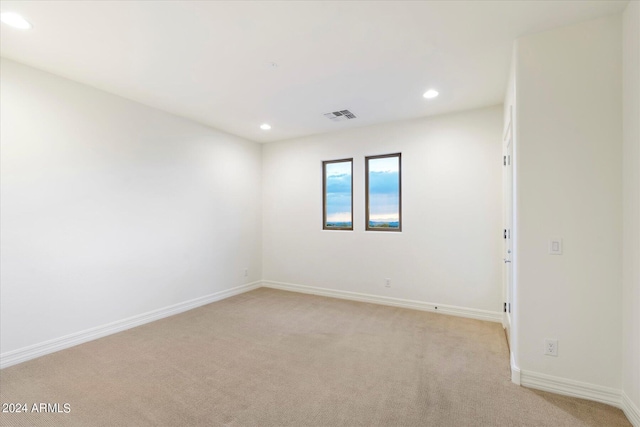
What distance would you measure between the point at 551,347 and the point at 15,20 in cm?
475

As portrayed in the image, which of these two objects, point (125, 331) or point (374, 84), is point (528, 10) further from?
point (125, 331)

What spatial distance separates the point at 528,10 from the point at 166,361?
13.6 ft

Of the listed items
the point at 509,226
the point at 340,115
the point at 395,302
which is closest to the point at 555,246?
the point at 509,226

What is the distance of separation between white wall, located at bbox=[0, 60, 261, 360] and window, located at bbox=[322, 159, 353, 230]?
1.81 meters

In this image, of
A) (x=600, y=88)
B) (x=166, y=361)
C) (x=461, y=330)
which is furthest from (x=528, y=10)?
(x=166, y=361)

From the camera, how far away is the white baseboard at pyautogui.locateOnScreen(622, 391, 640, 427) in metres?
1.86

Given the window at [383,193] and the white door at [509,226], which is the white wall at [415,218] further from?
the white door at [509,226]

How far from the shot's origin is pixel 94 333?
10.7 ft

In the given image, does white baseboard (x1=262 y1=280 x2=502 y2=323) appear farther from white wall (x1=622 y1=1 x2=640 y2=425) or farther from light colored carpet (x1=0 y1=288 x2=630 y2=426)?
white wall (x1=622 y1=1 x2=640 y2=425)

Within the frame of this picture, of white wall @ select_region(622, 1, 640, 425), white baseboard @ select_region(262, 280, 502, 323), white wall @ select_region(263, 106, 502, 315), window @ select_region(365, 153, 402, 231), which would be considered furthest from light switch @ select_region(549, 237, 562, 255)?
window @ select_region(365, 153, 402, 231)

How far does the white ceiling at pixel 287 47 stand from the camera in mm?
2057

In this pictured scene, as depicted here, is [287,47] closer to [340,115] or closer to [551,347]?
[340,115]

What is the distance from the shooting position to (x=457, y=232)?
4039 mm

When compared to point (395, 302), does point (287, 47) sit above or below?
above
